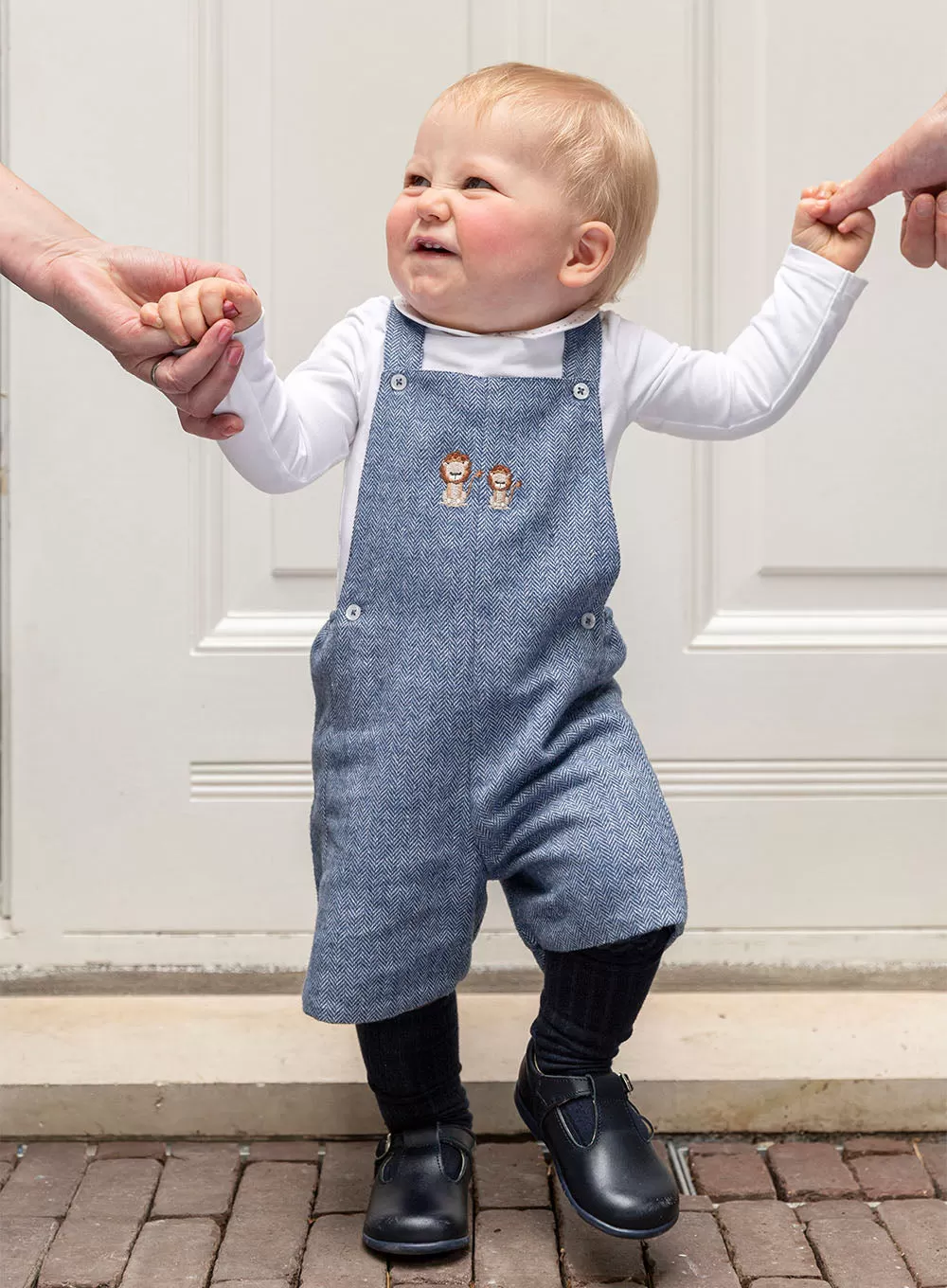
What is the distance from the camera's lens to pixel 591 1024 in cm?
136

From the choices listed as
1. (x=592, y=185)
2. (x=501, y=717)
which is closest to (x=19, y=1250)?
(x=501, y=717)

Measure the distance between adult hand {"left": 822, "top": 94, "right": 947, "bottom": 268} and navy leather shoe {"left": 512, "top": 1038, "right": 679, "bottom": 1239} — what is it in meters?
0.86

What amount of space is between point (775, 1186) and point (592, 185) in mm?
1054

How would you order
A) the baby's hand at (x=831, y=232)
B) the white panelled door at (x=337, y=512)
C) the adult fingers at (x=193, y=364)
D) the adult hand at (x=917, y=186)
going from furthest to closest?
the white panelled door at (x=337, y=512) < the baby's hand at (x=831, y=232) < the adult hand at (x=917, y=186) < the adult fingers at (x=193, y=364)

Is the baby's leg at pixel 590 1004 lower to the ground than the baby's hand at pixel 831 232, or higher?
lower

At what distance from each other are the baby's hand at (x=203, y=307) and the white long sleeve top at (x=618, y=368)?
0.16m

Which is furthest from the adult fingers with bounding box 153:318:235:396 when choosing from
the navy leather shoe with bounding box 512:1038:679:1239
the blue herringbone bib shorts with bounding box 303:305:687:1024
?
the navy leather shoe with bounding box 512:1038:679:1239

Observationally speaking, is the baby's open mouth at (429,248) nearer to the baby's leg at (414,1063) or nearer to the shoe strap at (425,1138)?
the baby's leg at (414,1063)

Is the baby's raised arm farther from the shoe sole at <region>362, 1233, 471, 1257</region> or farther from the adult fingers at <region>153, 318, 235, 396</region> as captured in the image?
the shoe sole at <region>362, 1233, 471, 1257</region>

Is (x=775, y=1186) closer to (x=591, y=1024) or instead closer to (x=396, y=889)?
(x=591, y=1024)

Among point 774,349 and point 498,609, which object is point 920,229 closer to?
point 774,349

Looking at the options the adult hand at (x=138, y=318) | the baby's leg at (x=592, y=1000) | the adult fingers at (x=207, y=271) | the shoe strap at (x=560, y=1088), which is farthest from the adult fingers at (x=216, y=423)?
the shoe strap at (x=560, y=1088)

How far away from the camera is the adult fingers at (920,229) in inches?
51.5

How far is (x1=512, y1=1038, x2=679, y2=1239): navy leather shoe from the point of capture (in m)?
1.29
